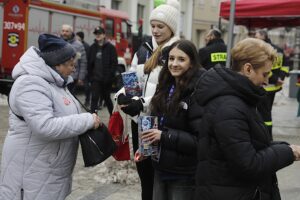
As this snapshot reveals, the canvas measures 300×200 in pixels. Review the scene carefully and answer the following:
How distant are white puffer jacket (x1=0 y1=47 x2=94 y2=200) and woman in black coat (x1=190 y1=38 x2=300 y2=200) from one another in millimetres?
915

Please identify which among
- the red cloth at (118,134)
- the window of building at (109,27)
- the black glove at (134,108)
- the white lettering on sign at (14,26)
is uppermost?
the window of building at (109,27)

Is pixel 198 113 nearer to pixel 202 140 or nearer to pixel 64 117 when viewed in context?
pixel 202 140

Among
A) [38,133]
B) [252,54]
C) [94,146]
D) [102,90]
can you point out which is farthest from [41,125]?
[102,90]

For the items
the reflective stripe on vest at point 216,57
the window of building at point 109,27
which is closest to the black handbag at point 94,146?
the reflective stripe on vest at point 216,57

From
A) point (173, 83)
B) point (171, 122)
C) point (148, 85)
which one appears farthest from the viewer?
point (148, 85)

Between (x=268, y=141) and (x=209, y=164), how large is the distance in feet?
1.07

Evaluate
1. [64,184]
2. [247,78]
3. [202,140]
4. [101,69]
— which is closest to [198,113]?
[202,140]

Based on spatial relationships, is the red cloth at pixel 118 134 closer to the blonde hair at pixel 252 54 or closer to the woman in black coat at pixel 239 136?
the woman in black coat at pixel 239 136

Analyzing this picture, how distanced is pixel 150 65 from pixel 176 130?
2.75 ft

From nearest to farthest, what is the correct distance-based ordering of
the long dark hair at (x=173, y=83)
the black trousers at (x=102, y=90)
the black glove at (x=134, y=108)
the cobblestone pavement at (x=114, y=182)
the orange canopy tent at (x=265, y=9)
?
the long dark hair at (x=173, y=83), the black glove at (x=134, y=108), the cobblestone pavement at (x=114, y=182), the orange canopy tent at (x=265, y=9), the black trousers at (x=102, y=90)

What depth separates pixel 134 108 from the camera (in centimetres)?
377

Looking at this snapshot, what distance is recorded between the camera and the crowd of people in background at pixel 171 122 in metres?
2.55

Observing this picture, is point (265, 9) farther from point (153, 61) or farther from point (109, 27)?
point (109, 27)

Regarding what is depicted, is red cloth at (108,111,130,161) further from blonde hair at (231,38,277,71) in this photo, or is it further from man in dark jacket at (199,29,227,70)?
man in dark jacket at (199,29,227,70)
